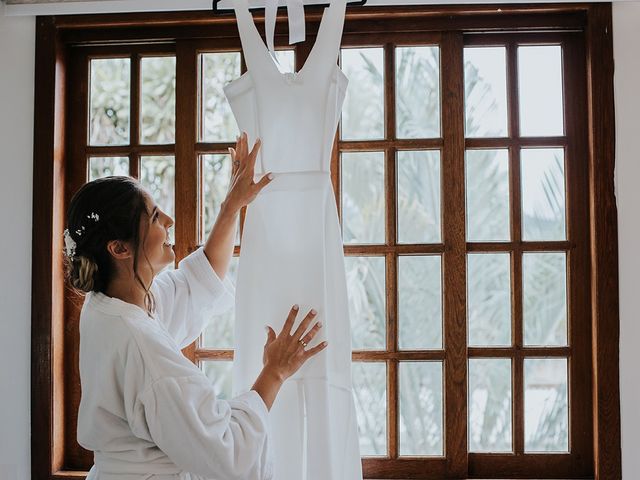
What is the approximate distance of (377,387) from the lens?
2.04 meters

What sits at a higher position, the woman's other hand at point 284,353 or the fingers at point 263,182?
the fingers at point 263,182

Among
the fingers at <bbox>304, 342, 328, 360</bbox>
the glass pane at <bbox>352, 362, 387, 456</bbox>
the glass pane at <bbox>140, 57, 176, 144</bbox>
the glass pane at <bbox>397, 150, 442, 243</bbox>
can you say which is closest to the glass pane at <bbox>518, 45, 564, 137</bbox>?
the glass pane at <bbox>397, 150, 442, 243</bbox>

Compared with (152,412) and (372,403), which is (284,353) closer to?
(152,412)

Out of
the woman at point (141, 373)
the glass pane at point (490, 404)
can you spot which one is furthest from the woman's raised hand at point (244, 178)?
the glass pane at point (490, 404)

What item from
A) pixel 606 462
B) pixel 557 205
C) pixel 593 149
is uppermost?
pixel 593 149

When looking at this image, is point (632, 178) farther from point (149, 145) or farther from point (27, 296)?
point (27, 296)

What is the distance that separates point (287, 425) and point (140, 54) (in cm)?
124

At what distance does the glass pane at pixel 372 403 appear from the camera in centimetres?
204

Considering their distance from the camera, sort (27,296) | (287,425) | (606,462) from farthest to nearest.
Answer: (27,296) < (606,462) < (287,425)

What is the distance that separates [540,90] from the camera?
2057 millimetres

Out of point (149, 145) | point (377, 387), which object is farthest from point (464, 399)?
point (149, 145)

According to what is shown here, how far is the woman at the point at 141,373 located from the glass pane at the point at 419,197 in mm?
615

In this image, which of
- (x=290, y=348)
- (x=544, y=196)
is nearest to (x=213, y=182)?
(x=290, y=348)

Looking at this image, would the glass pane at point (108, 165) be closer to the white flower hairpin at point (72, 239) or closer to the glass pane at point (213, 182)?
the glass pane at point (213, 182)
